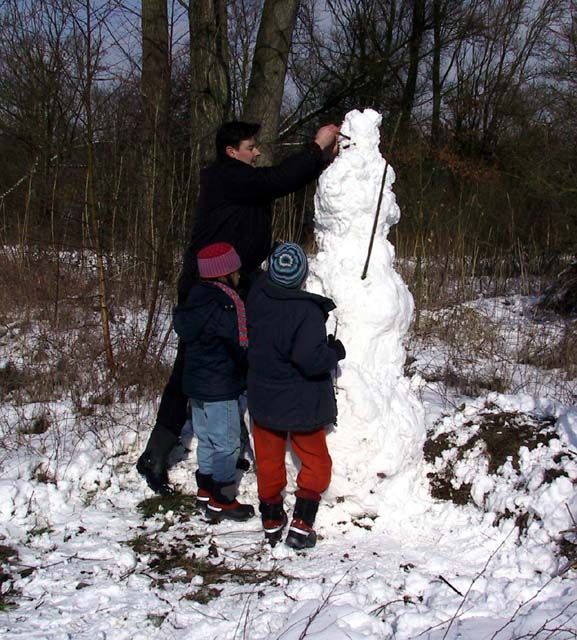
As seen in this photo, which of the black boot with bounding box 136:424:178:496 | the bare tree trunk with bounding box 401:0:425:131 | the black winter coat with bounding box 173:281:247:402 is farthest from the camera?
the bare tree trunk with bounding box 401:0:425:131

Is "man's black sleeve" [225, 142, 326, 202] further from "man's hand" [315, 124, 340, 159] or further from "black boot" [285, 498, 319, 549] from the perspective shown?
"black boot" [285, 498, 319, 549]

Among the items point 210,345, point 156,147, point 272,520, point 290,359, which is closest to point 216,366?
point 210,345

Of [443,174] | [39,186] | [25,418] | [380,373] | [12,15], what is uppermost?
[443,174]

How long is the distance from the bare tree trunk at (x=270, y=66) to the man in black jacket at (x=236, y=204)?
3166mm

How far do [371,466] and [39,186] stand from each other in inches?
228

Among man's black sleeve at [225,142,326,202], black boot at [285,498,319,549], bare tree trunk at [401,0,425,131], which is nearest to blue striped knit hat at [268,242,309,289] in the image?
man's black sleeve at [225,142,326,202]

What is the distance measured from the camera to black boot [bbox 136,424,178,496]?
349 cm

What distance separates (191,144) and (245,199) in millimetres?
1800

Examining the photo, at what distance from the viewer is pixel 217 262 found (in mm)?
3061

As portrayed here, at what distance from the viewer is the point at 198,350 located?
3.13 metres

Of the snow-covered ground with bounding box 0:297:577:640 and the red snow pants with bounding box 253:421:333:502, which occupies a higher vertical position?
the red snow pants with bounding box 253:421:333:502

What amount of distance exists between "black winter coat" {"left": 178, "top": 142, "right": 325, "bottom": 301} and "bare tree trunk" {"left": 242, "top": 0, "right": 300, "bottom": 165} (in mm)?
3202

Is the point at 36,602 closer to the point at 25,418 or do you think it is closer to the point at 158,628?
the point at 158,628

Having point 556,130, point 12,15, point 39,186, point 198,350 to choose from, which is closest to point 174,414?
point 198,350
